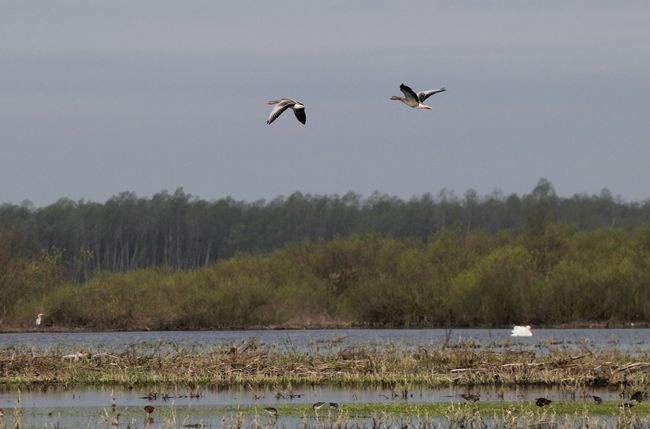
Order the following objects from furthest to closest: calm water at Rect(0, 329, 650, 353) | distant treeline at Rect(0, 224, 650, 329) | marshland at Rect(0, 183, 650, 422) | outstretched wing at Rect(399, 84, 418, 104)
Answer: distant treeline at Rect(0, 224, 650, 329) < calm water at Rect(0, 329, 650, 353) < marshland at Rect(0, 183, 650, 422) < outstretched wing at Rect(399, 84, 418, 104)

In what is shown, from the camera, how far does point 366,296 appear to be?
242 ft

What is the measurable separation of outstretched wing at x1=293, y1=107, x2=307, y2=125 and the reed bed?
8161 mm

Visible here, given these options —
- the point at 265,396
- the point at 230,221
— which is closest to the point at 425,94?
the point at 265,396

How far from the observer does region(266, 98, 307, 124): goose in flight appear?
75.8 ft

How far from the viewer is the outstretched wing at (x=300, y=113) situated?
2302 centimetres

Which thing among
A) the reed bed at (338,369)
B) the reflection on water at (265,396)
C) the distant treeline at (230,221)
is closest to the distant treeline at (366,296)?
the reed bed at (338,369)

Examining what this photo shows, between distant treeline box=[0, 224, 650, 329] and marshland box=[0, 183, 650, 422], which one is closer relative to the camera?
marshland box=[0, 183, 650, 422]

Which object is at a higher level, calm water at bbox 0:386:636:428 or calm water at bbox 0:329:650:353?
calm water at bbox 0:329:650:353

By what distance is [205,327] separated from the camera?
2830 inches

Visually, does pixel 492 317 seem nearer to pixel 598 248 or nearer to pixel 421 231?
pixel 598 248

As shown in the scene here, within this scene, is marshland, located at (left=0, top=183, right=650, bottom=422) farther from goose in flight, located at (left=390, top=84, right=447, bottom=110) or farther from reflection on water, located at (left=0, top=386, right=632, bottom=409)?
goose in flight, located at (left=390, top=84, right=447, bottom=110)

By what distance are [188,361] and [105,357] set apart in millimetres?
2673

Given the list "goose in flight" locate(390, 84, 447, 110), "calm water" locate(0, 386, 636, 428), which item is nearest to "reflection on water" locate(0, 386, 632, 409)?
"calm water" locate(0, 386, 636, 428)

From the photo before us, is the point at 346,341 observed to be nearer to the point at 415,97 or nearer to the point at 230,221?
the point at 415,97
